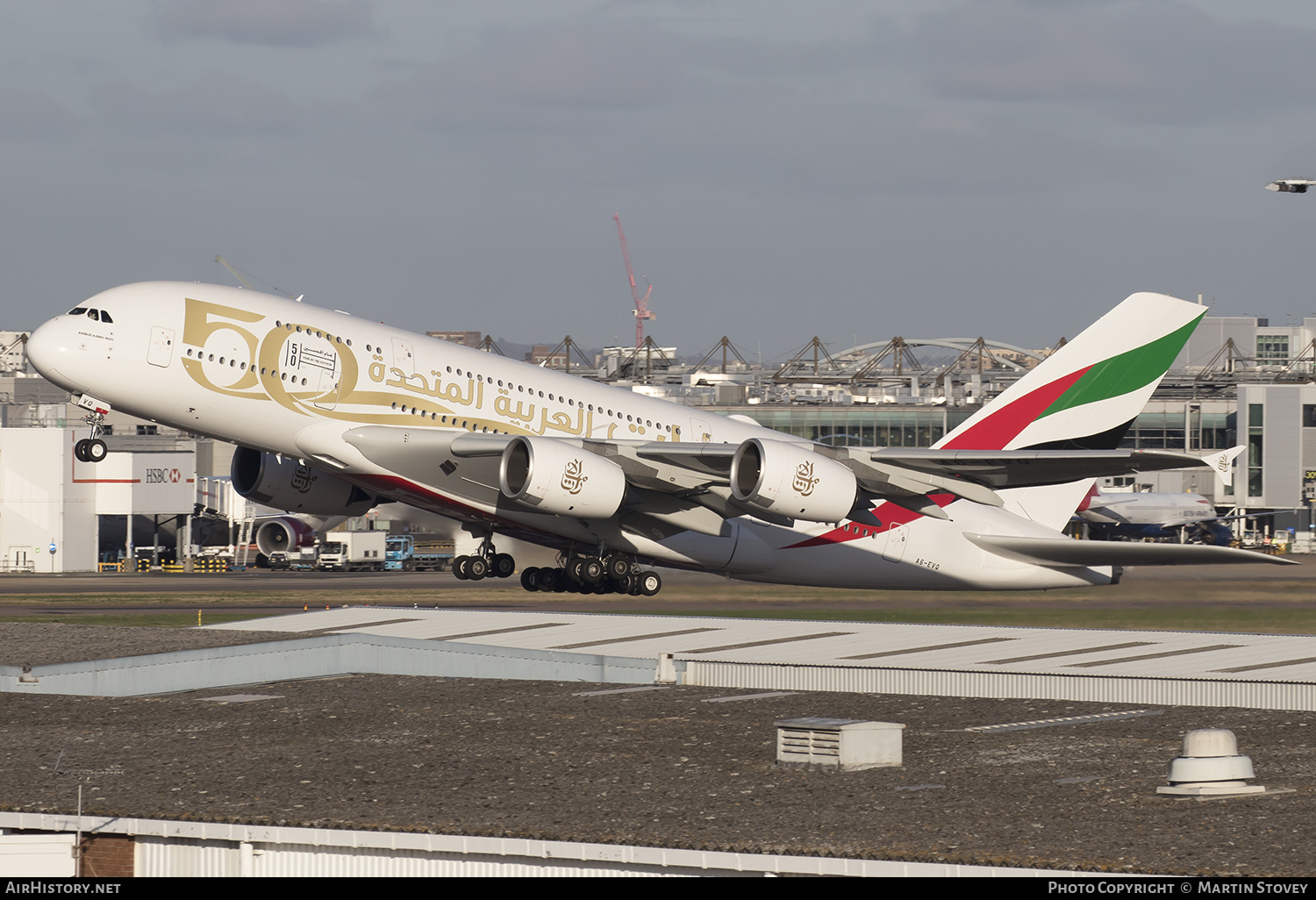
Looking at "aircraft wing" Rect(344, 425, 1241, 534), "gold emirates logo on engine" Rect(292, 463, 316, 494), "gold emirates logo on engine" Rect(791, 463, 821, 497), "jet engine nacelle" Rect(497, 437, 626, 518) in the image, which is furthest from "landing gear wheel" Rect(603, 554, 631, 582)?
"gold emirates logo on engine" Rect(292, 463, 316, 494)

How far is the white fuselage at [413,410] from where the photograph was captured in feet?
128

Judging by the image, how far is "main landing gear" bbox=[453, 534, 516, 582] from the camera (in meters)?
48.6

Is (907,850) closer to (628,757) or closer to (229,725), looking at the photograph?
(628,757)

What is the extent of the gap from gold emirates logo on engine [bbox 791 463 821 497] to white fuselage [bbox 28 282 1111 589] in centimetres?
337

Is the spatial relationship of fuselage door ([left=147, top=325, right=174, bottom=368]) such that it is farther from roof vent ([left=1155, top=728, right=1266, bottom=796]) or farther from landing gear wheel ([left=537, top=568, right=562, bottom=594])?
roof vent ([left=1155, top=728, right=1266, bottom=796])

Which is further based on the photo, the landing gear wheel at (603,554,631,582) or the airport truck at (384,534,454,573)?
the airport truck at (384,534,454,573)

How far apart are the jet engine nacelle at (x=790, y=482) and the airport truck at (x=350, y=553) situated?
67830 mm

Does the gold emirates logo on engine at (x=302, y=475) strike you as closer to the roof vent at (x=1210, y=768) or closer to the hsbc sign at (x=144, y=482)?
the roof vent at (x=1210, y=768)

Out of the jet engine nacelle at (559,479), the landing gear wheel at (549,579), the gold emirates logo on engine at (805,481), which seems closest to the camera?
the jet engine nacelle at (559,479)

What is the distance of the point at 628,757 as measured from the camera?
2911 centimetres

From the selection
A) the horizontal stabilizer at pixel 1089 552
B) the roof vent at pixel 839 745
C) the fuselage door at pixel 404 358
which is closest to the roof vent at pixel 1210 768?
the roof vent at pixel 839 745

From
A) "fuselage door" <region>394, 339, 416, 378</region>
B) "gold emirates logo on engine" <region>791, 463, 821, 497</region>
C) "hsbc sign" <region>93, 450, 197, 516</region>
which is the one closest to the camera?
"gold emirates logo on engine" <region>791, 463, 821, 497</region>

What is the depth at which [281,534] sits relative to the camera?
98.6 meters

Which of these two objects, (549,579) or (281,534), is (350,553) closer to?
(281,534)
